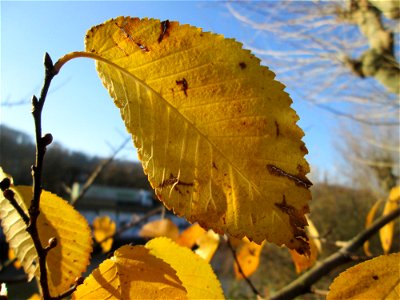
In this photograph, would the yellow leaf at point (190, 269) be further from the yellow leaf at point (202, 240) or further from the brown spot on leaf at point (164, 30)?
the yellow leaf at point (202, 240)

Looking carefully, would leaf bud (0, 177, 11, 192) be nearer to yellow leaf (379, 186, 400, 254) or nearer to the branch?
the branch

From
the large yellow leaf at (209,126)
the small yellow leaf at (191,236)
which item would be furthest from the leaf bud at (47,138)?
the small yellow leaf at (191,236)

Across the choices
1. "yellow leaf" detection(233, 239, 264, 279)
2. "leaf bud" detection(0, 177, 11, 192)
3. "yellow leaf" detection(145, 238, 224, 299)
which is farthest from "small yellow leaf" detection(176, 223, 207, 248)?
"leaf bud" detection(0, 177, 11, 192)

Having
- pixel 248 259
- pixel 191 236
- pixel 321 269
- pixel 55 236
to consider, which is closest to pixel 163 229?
pixel 191 236

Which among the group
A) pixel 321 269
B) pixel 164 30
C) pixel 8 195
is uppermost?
pixel 164 30

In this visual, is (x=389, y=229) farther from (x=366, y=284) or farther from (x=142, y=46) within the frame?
(x=142, y=46)
